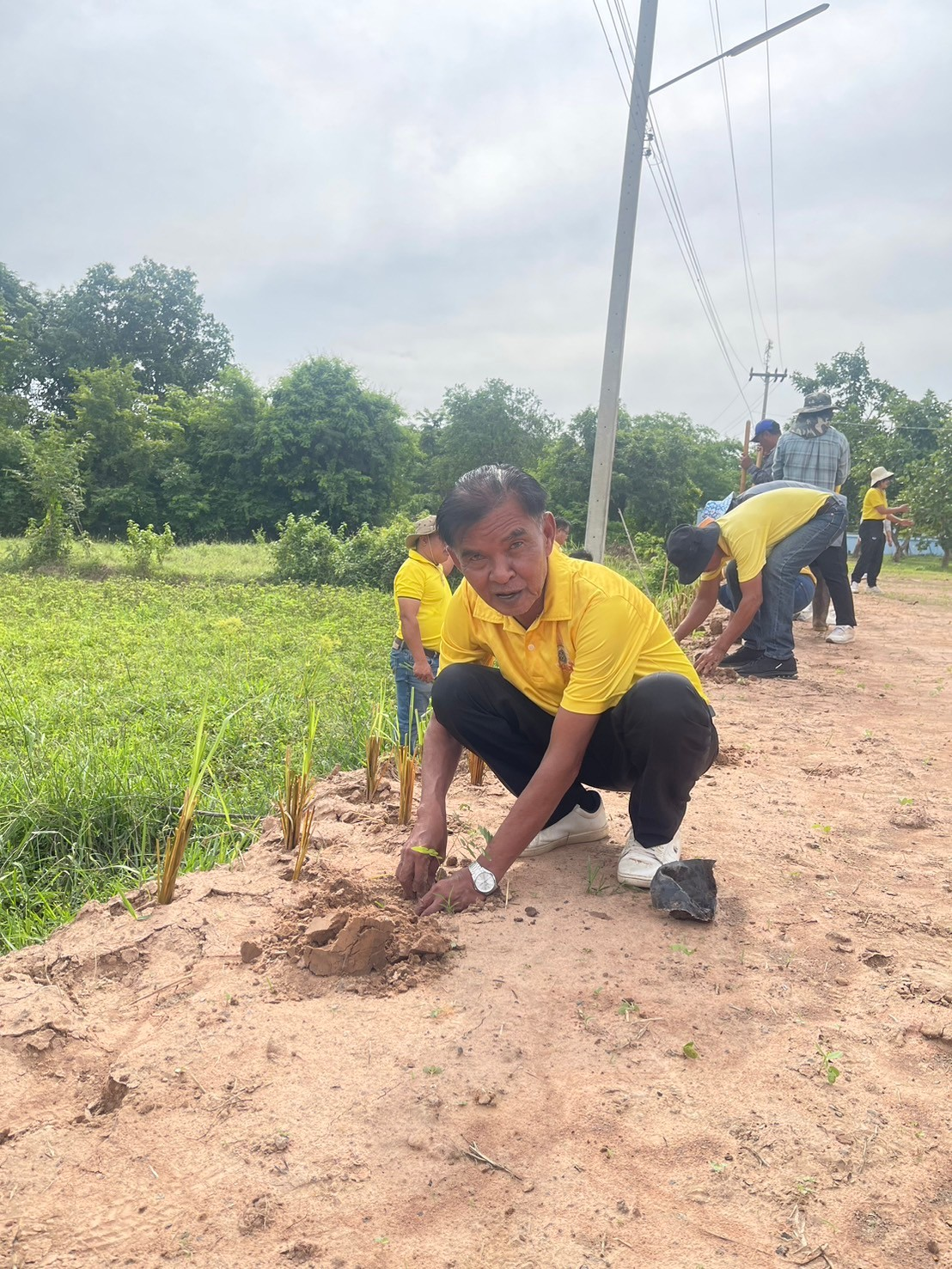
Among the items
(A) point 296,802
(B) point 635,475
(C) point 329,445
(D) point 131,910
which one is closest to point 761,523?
(A) point 296,802

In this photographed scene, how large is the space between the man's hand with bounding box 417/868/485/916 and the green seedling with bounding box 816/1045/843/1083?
2.99 feet

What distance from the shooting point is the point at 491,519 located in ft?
6.88

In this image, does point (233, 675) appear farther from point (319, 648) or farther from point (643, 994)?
point (643, 994)

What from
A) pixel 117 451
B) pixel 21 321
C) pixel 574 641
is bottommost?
pixel 574 641

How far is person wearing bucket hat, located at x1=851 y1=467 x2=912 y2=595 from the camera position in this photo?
1091cm

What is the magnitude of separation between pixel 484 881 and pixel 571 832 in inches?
27.3

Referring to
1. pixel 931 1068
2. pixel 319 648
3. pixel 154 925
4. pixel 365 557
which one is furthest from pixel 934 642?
pixel 365 557

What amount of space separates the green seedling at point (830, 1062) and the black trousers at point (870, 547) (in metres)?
10.6

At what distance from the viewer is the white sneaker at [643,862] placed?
247 cm

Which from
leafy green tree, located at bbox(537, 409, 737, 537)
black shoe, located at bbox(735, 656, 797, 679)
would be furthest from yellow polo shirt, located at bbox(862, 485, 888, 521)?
leafy green tree, located at bbox(537, 409, 737, 537)

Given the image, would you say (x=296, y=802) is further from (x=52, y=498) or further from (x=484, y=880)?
(x=52, y=498)

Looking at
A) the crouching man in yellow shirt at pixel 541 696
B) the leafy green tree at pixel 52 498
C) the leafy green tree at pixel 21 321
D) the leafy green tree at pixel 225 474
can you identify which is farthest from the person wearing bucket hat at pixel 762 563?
the leafy green tree at pixel 21 321

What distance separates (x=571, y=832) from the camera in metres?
2.86

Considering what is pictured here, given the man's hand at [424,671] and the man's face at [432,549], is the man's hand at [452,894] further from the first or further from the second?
the man's face at [432,549]
